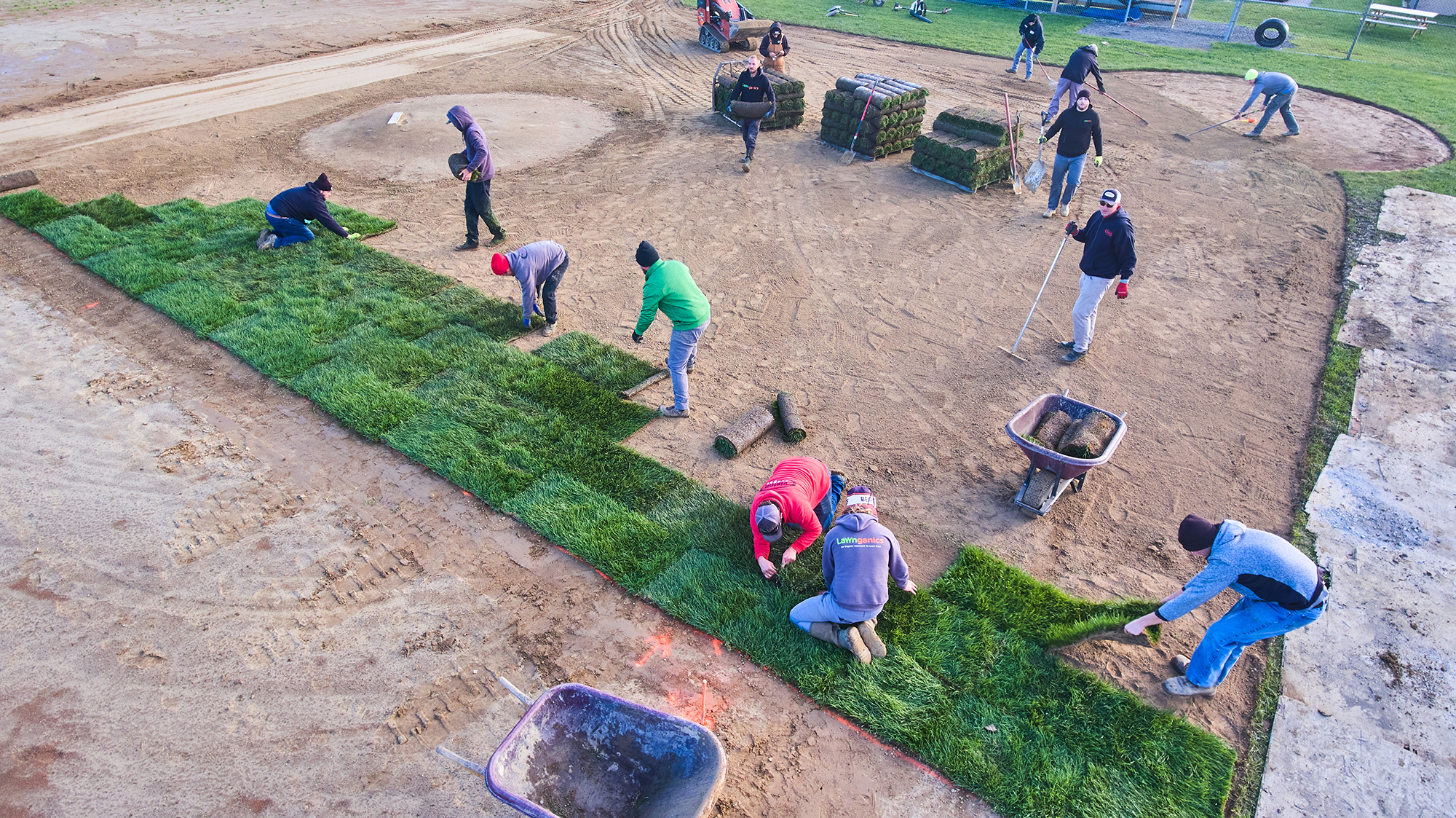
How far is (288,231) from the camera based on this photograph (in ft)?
39.0

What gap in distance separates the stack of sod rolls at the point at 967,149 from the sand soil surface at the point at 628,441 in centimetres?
49

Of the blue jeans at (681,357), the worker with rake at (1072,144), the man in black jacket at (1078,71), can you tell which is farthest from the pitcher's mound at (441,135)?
the man in black jacket at (1078,71)

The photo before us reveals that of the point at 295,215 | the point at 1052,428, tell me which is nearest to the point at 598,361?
the point at 1052,428

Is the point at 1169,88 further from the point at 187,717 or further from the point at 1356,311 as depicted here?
the point at 187,717

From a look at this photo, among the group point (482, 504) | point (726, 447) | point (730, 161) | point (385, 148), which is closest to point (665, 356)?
point (726, 447)

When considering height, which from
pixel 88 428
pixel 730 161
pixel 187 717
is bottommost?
pixel 187 717

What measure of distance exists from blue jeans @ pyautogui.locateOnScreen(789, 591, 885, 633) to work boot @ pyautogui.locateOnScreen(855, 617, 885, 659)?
12 centimetres

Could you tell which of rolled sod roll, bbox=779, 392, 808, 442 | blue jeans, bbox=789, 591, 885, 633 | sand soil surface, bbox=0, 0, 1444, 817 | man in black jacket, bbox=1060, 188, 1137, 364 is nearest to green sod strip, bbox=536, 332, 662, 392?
sand soil surface, bbox=0, 0, 1444, 817

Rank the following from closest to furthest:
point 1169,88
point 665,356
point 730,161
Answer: point 665,356 → point 730,161 → point 1169,88

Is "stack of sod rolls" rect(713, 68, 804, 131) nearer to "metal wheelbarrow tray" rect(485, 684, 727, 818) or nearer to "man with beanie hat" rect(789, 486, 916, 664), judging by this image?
"man with beanie hat" rect(789, 486, 916, 664)

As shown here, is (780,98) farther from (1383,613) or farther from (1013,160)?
(1383,613)

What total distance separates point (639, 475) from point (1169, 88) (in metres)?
20.3

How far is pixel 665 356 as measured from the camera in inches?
385

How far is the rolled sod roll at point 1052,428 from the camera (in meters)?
7.41
